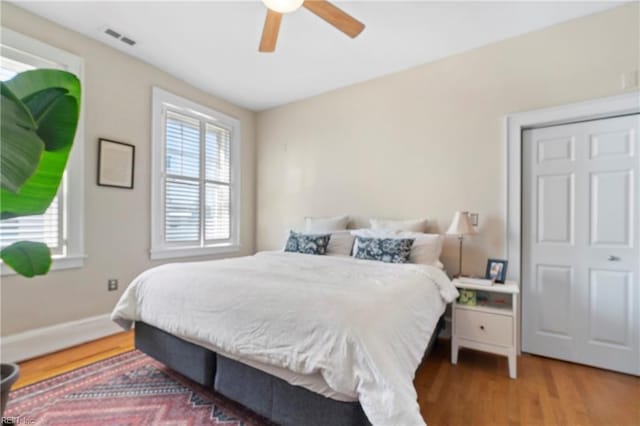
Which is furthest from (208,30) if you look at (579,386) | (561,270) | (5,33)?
(579,386)

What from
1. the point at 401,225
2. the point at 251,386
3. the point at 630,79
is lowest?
the point at 251,386

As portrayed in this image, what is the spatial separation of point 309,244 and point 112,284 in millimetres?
1979

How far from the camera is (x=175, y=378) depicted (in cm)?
205

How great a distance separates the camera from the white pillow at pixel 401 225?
114 inches

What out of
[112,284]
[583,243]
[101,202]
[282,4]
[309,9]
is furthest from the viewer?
[112,284]

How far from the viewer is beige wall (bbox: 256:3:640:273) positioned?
7.82ft

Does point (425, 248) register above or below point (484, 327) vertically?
above

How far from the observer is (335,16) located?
201 centimetres

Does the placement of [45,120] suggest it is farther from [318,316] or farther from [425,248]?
[425,248]

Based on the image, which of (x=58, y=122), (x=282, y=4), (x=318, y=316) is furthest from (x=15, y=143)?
(x=282, y=4)

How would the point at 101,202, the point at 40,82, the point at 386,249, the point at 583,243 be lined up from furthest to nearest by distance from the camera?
the point at 101,202 < the point at 386,249 < the point at 583,243 < the point at 40,82

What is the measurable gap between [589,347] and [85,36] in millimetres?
5049

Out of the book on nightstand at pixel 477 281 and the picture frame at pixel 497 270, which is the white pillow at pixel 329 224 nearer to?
the book on nightstand at pixel 477 281

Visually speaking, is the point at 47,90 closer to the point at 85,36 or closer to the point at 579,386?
the point at 85,36
